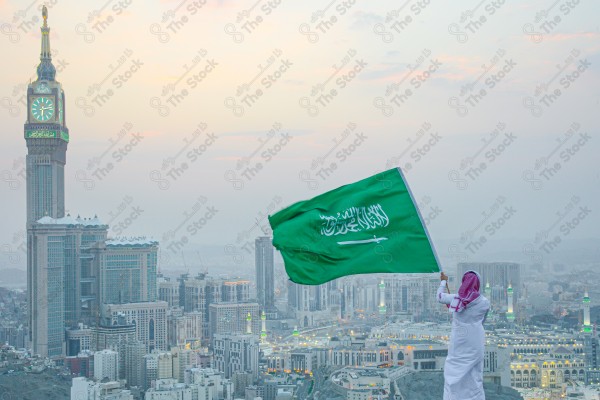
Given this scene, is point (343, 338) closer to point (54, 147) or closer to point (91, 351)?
point (91, 351)

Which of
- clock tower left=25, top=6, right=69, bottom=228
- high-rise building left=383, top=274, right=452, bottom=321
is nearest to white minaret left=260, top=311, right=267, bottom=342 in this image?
high-rise building left=383, top=274, right=452, bottom=321

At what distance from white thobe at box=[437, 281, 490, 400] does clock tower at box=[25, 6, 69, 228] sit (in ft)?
58.4

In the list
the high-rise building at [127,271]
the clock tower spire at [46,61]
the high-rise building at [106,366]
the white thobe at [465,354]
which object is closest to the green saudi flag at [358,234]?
the white thobe at [465,354]

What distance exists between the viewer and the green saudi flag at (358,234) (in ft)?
6.38

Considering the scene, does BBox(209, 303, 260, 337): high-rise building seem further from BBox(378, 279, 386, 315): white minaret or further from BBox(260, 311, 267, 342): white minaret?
BBox(378, 279, 386, 315): white minaret

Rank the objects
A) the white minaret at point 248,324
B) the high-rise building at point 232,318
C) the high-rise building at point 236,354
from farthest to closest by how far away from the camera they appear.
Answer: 1. the high-rise building at point 232,318
2. the white minaret at point 248,324
3. the high-rise building at point 236,354

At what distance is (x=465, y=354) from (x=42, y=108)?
61.7 feet

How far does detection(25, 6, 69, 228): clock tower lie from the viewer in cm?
1956

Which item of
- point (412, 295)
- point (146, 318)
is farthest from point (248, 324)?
point (412, 295)

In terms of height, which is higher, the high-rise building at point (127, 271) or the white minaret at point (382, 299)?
the high-rise building at point (127, 271)

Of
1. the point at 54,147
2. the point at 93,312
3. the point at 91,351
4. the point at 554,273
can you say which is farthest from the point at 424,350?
the point at 54,147

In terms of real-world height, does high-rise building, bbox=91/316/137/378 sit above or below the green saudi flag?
below

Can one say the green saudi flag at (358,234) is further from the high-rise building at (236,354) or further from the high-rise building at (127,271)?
the high-rise building at (127,271)

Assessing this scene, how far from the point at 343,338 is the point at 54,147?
710 centimetres
